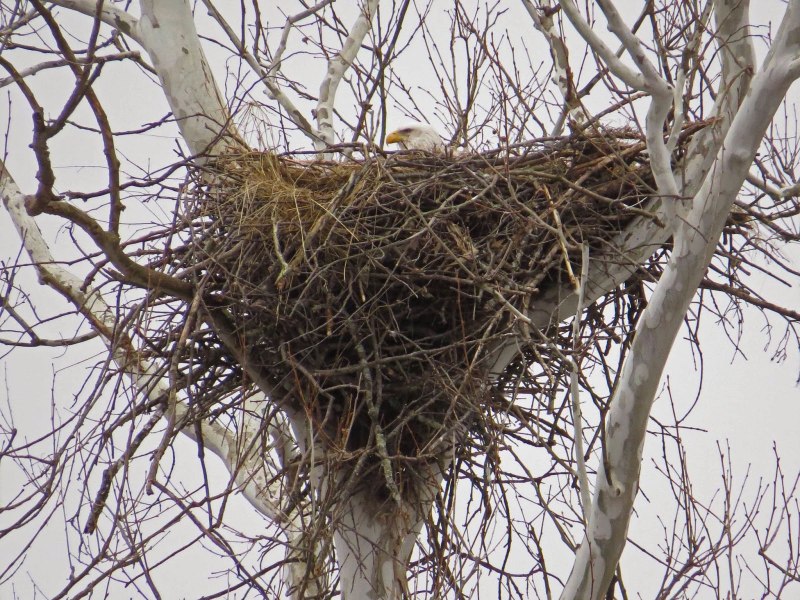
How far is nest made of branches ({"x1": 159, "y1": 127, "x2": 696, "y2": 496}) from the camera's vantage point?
3.57 metres

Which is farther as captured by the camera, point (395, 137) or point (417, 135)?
point (395, 137)

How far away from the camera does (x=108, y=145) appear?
270cm

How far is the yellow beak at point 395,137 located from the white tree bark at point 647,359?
300 centimetres

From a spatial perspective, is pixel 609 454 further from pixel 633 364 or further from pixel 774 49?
pixel 774 49

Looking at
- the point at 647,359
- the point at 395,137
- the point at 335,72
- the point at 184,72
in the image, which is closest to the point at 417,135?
the point at 395,137

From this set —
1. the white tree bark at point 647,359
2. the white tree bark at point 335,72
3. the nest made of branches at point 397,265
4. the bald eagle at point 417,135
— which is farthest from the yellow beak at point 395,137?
the white tree bark at point 647,359

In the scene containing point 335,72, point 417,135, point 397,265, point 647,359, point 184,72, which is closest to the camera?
point 647,359

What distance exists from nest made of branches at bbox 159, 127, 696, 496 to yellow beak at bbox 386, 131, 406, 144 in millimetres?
1886

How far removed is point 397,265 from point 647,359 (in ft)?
3.27

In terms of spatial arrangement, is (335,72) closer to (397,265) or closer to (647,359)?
(397,265)

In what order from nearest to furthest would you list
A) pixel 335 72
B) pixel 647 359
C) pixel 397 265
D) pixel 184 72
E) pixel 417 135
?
1. pixel 647 359
2. pixel 397 265
3. pixel 184 72
4. pixel 417 135
5. pixel 335 72

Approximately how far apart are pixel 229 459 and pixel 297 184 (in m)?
3.08

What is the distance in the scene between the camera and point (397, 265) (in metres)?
3.52

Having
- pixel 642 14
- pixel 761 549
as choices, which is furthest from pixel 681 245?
pixel 761 549
